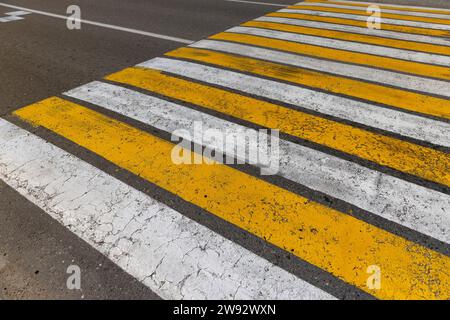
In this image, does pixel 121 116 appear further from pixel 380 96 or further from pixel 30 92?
pixel 380 96

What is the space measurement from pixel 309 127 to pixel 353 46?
2.97 meters

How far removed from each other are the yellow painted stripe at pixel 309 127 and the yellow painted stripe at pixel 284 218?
92 centimetres

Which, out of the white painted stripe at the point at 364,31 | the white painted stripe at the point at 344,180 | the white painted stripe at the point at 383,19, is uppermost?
the white painted stripe at the point at 383,19

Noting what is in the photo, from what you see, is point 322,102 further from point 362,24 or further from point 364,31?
point 362,24

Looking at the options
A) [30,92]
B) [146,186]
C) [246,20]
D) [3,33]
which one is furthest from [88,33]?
[146,186]

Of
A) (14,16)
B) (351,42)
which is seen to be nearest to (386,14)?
(351,42)

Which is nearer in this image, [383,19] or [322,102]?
Result: [322,102]

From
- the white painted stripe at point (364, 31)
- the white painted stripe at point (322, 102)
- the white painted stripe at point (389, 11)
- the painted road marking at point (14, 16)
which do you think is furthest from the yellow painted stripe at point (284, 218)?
the white painted stripe at point (389, 11)

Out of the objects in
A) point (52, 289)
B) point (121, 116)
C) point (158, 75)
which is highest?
point (158, 75)

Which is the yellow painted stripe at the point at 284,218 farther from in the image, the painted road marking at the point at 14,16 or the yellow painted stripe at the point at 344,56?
the painted road marking at the point at 14,16

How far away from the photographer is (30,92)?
4645 millimetres

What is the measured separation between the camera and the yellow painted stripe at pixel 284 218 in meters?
2.23

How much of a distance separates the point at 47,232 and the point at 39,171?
0.87m

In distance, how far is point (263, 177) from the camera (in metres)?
3.10
